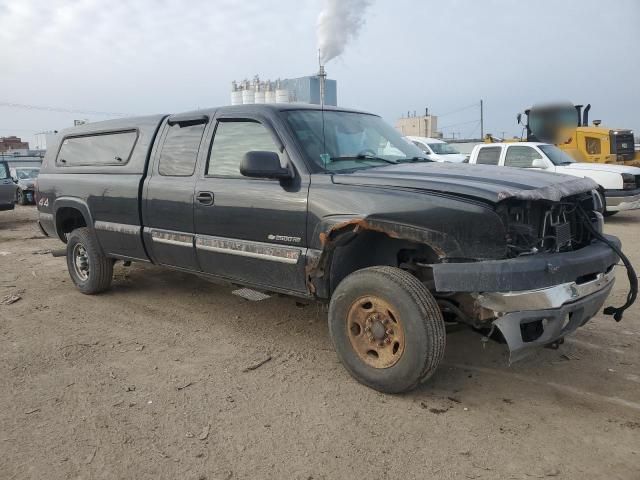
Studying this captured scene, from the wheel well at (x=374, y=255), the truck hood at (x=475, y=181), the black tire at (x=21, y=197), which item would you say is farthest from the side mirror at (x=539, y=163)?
the black tire at (x=21, y=197)

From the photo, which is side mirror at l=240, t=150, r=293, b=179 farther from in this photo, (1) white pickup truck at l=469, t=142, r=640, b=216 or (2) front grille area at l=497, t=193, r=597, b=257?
(1) white pickup truck at l=469, t=142, r=640, b=216

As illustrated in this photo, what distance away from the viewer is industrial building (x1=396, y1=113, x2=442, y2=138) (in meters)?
49.7

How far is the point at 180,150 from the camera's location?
4.70 metres

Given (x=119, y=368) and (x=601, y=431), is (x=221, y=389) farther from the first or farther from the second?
(x=601, y=431)

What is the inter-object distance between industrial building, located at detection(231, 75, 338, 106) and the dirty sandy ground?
2.29 metres

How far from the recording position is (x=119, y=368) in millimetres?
3896

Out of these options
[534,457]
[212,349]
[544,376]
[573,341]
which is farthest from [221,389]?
[573,341]

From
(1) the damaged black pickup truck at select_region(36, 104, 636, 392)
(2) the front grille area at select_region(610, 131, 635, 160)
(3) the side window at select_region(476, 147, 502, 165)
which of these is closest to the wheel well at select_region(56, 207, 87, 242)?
(1) the damaged black pickup truck at select_region(36, 104, 636, 392)

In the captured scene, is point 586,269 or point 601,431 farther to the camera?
point 586,269

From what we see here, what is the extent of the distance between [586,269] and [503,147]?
31.0ft

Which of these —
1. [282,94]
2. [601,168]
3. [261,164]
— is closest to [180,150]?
[261,164]

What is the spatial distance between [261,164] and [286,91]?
2.68 metres

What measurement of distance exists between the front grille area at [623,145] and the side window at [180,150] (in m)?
12.5

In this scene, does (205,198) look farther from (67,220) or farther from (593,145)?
(593,145)
